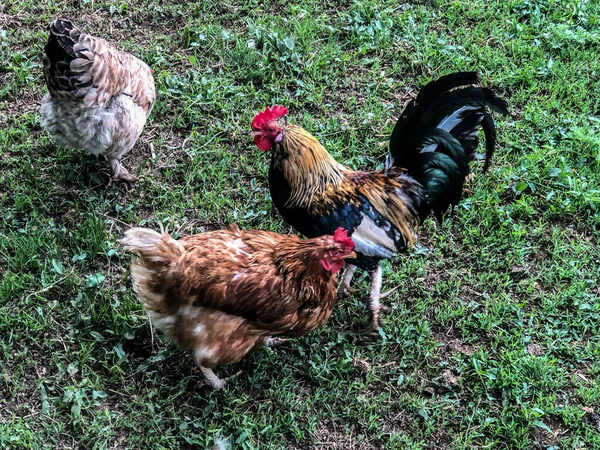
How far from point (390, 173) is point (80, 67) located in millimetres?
2327

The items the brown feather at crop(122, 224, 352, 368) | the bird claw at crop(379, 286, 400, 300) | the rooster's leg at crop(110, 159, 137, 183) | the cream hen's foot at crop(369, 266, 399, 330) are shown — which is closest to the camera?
the brown feather at crop(122, 224, 352, 368)

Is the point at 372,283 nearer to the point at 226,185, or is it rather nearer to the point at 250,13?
the point at 226,185

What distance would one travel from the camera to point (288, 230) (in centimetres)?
464

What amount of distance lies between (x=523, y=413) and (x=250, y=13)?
475 centimetres

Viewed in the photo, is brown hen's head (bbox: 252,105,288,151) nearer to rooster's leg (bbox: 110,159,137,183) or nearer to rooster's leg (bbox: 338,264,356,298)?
rooster's leg (bbox: 338,264,356,298)

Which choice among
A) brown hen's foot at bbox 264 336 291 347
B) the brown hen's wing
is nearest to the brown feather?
brown hen's foot at bbox 264 336 291 347

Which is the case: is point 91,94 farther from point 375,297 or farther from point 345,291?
point 375,297

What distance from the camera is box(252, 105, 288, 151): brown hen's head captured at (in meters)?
3.74

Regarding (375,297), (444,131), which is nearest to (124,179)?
(375,297)

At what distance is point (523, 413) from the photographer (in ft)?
12.6

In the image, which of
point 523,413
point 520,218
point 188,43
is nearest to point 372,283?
point 523,413

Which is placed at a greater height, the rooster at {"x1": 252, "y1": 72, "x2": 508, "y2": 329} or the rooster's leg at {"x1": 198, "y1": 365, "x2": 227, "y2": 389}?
the rooster at {"x1": 252, "y1": 72, "x2": 508, "y2": 329}

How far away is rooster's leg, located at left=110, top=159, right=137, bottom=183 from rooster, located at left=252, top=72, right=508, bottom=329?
1.47 m

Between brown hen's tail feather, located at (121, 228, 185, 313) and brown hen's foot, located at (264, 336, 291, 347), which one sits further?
brown hen's foot, located at (264, 336, 291, 347)
